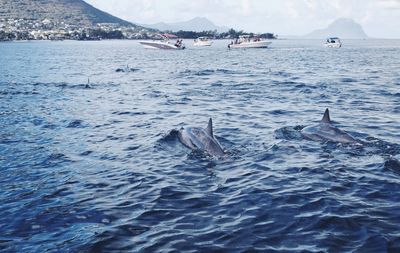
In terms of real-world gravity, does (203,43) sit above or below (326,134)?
above

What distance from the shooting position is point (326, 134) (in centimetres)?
1914

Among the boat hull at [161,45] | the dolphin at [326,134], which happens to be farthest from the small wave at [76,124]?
the boat hull at [161,45]

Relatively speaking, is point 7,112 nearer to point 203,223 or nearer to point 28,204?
point 28,204

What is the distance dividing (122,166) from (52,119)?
1137cm

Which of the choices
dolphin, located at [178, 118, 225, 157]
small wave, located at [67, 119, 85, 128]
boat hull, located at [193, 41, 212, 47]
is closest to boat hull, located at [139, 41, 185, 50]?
boat hull, located at [193, 41, 212, 47]

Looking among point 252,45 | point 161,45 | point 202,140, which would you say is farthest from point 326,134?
point 252,45

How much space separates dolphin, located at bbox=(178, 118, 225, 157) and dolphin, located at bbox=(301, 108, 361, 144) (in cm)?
487

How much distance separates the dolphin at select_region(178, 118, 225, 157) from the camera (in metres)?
17.7

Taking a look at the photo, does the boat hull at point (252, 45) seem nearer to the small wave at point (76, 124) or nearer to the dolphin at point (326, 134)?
the small wave at point (76, 124)

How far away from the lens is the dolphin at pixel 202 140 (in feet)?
58.2

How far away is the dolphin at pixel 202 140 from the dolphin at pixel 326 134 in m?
4.87

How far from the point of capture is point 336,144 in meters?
18.5

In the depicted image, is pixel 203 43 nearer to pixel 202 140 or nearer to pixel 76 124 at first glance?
pixel 76 124

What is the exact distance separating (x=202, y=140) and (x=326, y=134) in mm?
5971
